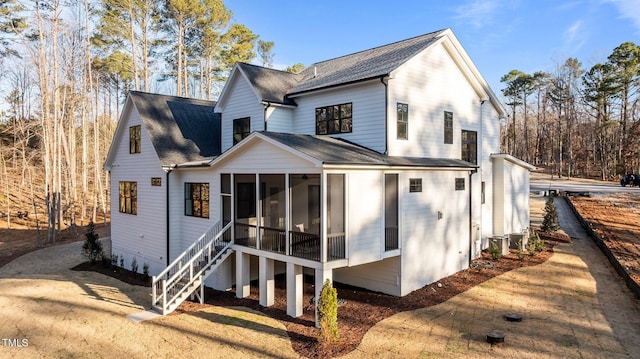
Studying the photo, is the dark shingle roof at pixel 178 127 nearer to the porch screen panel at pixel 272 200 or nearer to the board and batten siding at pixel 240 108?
the board and batten siding at pixel 240 108

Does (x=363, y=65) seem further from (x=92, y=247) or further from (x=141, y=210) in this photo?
(x=92, y=247)

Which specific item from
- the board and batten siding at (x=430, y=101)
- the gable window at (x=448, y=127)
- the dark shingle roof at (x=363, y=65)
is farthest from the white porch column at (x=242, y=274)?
the gable window at (x=448, y=127)

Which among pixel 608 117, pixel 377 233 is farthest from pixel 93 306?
pixel 608 117

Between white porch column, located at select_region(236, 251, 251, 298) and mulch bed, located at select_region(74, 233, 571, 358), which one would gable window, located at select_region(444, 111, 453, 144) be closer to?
mulch bed, located at select_region(74, 233, 571, 358)

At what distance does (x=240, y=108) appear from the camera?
1681 cm

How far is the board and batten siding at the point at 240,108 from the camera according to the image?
1598 cm

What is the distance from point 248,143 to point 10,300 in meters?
9.76

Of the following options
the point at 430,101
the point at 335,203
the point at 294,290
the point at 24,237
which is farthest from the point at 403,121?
the point at 24,237

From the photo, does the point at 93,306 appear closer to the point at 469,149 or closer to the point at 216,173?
the point at 216,173

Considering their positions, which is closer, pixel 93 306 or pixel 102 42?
pixel 93 306

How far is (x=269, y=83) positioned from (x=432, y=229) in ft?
29.7

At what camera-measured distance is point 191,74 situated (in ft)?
119

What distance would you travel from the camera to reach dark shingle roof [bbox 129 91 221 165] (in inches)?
635

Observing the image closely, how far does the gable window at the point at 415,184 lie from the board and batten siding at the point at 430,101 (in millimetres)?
1200
